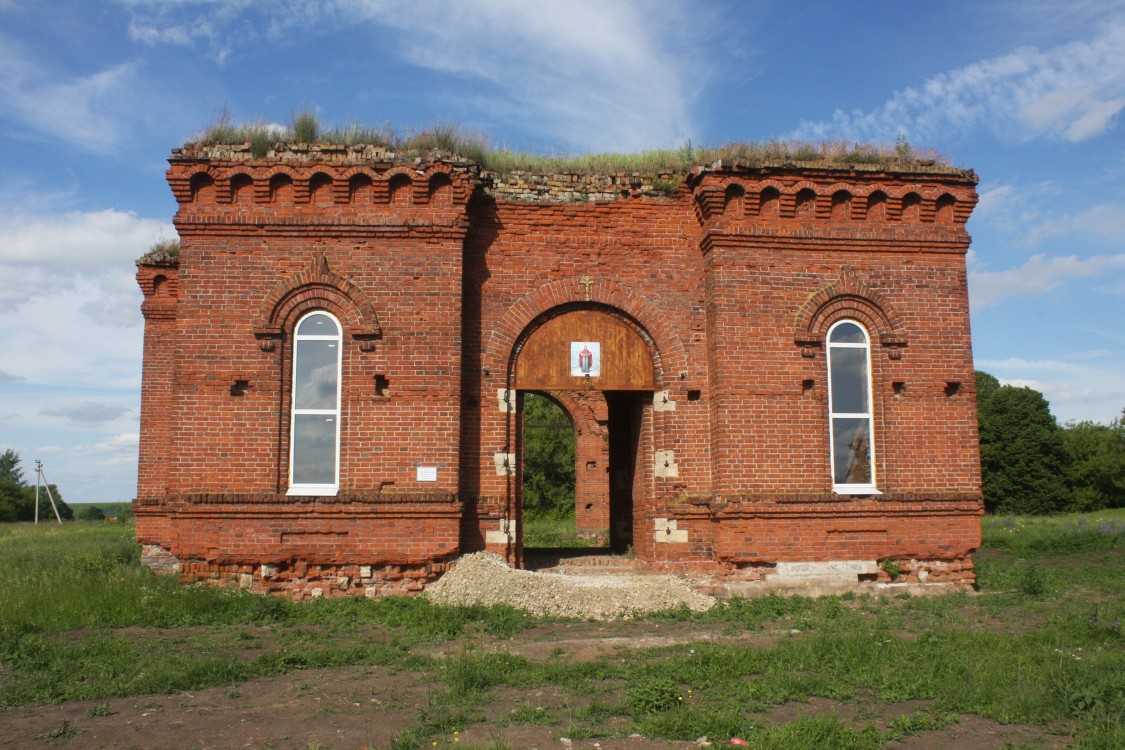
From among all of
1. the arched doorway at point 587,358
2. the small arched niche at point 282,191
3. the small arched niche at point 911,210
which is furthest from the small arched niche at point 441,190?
the small arched niche at point 911,210

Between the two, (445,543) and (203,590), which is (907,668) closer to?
(445,543)

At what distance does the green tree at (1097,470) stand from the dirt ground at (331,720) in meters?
46.0

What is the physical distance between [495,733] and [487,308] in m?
6.82

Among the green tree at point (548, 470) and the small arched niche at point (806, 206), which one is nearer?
the small arched niche at point (806, 206)

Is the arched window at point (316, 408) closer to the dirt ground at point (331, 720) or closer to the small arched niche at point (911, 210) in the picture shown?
the dirt ground at point (331, 720)

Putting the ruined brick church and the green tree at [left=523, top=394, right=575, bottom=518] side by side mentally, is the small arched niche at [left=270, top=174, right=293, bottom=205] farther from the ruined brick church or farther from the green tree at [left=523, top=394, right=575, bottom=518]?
the green tree at [left=523, top=394, right=575, bottom=518]

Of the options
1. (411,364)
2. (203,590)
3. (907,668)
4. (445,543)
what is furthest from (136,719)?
(907,668)

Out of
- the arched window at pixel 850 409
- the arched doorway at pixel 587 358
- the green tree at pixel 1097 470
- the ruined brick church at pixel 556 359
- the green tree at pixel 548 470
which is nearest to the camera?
the ruined brick church at pixel 556 359

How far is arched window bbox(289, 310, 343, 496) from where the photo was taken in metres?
11.3

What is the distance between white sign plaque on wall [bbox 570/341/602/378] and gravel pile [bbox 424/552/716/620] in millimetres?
2908

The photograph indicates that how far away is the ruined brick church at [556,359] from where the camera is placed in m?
11.1

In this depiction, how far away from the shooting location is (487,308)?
1191 centimetres

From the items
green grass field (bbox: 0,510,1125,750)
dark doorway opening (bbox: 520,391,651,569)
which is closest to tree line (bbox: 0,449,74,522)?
dark doorway opening (bbox: 520,391,651,569)

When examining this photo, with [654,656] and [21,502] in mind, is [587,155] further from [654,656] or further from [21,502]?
[21,502]
